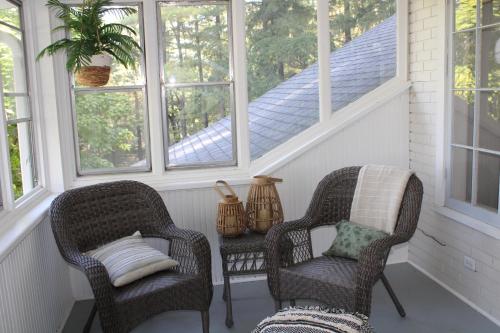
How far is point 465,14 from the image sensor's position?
3.33m

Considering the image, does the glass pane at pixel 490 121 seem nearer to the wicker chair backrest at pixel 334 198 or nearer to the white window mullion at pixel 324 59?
the wicker chair backrest at pixel 334 198

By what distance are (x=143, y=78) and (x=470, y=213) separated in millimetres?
2452

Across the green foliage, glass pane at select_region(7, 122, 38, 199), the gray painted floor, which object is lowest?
the gray painted floor

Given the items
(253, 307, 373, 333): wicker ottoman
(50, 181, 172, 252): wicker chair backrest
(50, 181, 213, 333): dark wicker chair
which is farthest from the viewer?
(50, 181, 172, 252): wicker chair backrest

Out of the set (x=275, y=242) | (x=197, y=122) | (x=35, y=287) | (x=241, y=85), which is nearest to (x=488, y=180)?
(x=275, y=242)

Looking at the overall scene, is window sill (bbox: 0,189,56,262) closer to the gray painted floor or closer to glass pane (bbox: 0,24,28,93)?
glass pane (bbox: 0,24,28,93)

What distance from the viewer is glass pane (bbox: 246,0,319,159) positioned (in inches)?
151

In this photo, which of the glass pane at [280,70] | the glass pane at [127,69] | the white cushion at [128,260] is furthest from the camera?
the glass pane at [280,70]

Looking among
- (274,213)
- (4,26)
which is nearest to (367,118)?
(274,213)

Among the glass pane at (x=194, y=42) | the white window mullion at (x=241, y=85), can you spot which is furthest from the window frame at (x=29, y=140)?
the white window mullion at (x=241, y=85)

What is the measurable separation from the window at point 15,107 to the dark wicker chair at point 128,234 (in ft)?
0.99

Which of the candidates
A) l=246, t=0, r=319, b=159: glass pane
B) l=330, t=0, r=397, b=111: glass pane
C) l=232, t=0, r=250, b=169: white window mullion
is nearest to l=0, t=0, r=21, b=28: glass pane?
l=232, t=0, r=250, b=169: white window mullion

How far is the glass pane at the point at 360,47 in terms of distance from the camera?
3.93 meters

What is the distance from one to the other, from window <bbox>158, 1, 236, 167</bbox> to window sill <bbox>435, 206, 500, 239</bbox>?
1608 mm
